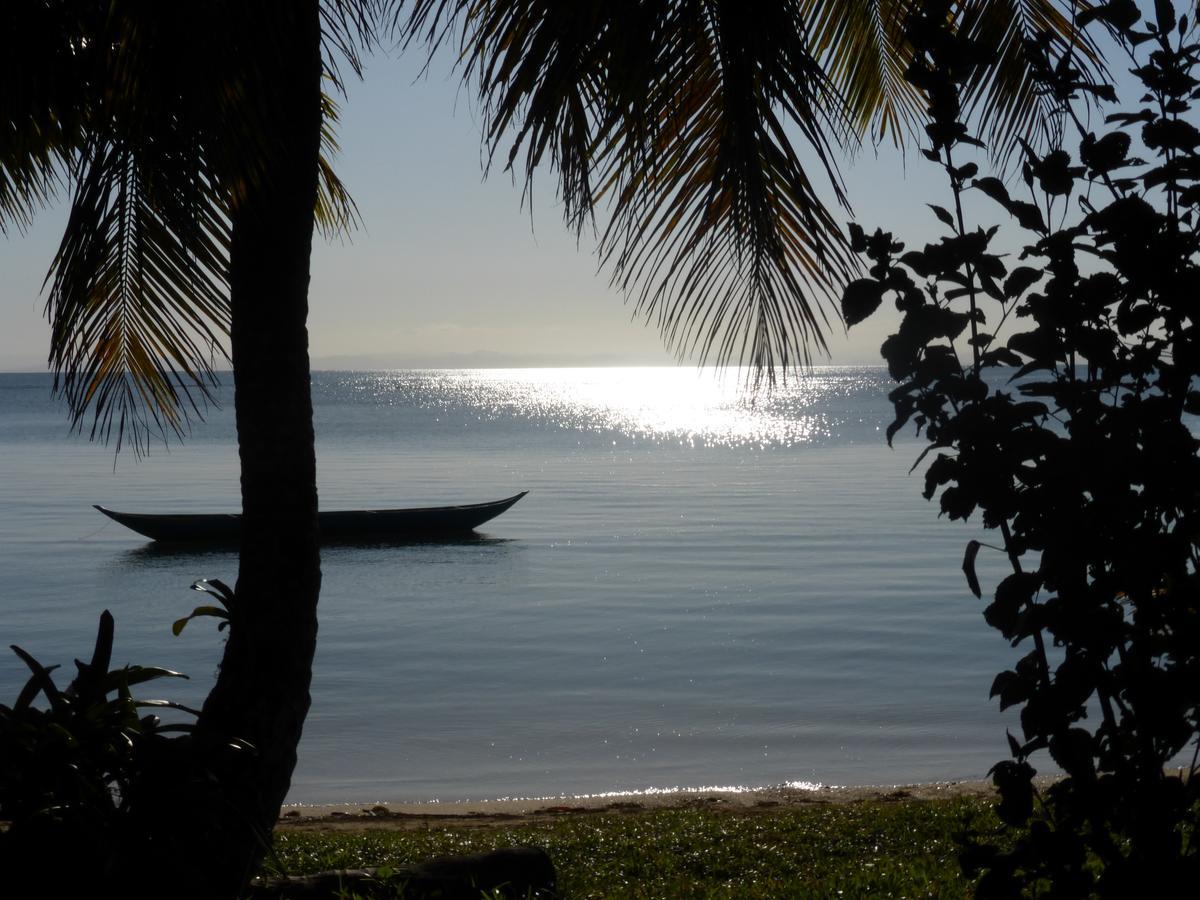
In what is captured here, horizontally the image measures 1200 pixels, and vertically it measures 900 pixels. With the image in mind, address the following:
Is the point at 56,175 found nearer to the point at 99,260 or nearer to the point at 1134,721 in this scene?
the point at 99,260

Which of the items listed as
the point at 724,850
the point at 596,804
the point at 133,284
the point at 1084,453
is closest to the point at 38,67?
the point at 133,284

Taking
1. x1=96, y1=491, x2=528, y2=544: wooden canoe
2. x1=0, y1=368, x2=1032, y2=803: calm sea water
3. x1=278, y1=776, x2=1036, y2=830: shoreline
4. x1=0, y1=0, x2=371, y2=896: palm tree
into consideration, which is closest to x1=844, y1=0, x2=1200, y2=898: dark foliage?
x1=0, y1=368, x2=1032, y2=803: calm sea water

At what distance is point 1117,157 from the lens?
2.72 meters

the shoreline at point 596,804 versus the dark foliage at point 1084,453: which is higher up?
the dark foliage at point 1084,453

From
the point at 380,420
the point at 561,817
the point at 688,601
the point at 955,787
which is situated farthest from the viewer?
the point at 380,420

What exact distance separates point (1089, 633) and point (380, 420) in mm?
95651

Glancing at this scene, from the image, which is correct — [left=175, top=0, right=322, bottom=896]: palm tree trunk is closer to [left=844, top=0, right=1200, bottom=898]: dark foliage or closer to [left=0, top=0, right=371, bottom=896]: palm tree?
[left=0, top=0, right=371, bottom=896]: palm tree

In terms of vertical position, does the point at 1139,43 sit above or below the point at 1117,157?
above

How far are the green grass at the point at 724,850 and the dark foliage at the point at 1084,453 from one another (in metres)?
2.58

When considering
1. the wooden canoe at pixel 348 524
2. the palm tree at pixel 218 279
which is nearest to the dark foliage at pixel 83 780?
the palm tree at pixel 218 279

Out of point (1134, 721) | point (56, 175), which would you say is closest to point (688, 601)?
point (56, 175)

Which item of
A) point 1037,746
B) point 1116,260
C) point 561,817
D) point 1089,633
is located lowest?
point 561,817

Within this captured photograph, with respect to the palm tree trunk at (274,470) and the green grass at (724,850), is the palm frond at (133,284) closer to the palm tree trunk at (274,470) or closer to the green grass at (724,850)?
the palm tree trunk at (274,470)

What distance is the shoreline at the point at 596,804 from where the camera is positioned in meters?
8.33
